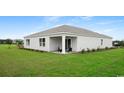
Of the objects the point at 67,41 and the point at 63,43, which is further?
the point at 67,41

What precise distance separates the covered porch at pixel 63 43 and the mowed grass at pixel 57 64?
1485mm

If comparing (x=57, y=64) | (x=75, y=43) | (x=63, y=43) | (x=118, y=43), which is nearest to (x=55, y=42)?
(x=63, y=43)

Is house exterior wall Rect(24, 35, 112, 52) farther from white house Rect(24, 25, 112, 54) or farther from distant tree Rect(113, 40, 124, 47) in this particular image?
distant tree Rect(113, 40, 124, 47)

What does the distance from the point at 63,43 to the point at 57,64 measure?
3066 millimetres

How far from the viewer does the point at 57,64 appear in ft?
27.0

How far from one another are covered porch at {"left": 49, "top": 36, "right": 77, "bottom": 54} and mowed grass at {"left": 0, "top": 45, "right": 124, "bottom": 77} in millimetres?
1485

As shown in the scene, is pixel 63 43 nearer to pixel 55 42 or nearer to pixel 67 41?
pixel 67 41

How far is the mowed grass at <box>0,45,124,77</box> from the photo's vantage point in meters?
7.38

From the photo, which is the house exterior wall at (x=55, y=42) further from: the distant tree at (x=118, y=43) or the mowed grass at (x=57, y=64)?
the distant tree at (x=118, y=43)

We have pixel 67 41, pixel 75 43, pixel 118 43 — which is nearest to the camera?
pixel 118 43

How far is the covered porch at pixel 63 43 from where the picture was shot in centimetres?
1090

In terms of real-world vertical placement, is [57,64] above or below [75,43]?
below
